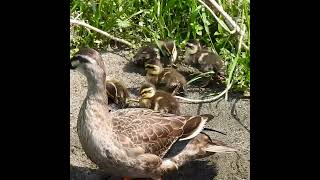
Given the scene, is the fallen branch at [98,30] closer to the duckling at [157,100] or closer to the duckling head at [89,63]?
the duckling at [157,100]

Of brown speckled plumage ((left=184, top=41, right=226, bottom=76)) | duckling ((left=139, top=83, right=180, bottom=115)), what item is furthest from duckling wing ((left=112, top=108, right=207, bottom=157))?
brown speckled plumage ((left=184, top=41, right=226, bottom=76))

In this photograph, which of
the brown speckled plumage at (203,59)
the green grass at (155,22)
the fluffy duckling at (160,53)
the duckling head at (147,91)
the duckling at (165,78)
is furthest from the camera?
the green grass at (155,22)

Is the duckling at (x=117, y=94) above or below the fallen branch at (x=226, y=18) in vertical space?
below

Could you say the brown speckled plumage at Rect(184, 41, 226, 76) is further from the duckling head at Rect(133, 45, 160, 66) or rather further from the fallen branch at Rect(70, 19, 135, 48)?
the fallen branch at Rect(70, 19, 135, 48)

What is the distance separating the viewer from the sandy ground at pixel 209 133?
3531 millimetres

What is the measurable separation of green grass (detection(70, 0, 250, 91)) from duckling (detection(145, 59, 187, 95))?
1.12 ft

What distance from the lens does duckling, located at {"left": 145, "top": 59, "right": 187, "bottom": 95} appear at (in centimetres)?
407

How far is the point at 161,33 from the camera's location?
4.50 meters

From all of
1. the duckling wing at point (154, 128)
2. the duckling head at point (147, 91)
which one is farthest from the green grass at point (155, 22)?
the duckling wing at point (154, 128)

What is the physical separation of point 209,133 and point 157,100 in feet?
1.14

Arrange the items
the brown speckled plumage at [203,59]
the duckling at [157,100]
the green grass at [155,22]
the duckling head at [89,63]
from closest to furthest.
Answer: the duckling head at [89,63]
the duckling at [157,100]
the brown speckled plumage at [203,59]
the green grass at [155,22]

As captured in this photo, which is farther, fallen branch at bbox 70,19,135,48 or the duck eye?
fallen branch at bbox 70,19,135,48

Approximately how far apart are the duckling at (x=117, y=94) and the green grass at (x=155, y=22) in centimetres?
59

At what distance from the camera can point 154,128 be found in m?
3.29
